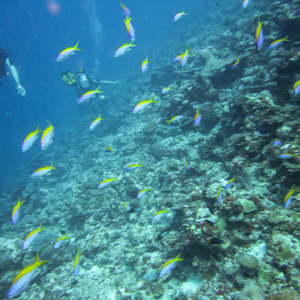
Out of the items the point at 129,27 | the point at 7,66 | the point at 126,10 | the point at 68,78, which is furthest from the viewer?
the point at 7,66

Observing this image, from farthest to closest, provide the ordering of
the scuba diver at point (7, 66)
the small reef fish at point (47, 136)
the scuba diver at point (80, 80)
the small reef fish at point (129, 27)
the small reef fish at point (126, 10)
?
the scuba diver at point (80, 80) → the scuba diver at point (7, 66) → the small reef fish at point (126, 10) → the small reef fish at point (47, 136) → the small reef fish at point (129, 27)

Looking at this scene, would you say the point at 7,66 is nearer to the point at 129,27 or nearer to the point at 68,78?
the point at 68,78

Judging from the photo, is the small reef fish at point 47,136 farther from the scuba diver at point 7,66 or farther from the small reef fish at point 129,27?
the scuba diver at point 7,66

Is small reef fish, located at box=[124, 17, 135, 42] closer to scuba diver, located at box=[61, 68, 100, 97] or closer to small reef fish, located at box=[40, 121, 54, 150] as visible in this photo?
small reef fish, located at box=[40, 121, 54, 150]

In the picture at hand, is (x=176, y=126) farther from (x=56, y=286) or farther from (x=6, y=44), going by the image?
(x=6, y=44)

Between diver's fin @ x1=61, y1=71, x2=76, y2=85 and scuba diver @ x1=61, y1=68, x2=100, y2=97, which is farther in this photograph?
scuba diver @ x1=61, y1=68, x2=100, y2=97

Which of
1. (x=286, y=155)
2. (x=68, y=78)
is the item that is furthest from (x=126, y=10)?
(x=68, y=78)

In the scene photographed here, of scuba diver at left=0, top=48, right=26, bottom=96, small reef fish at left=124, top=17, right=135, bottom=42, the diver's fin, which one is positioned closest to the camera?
small reef fish at left=124, top=17, right=135, bottom=42

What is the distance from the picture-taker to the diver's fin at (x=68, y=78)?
10.6 m

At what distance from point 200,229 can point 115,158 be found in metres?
7.13

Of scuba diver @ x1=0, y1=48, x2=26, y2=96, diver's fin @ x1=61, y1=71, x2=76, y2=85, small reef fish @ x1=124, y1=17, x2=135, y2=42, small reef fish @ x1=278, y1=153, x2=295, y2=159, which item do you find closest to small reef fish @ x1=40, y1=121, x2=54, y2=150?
small reef fish @ x1=124, y1=17, x2=135, y2=42

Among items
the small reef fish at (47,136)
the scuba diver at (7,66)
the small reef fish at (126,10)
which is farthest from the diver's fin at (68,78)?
the small reef fish at (47,136)

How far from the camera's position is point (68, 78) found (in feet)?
35.2

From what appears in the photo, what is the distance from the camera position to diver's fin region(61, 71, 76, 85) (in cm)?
1060
